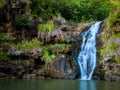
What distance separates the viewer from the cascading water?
32.2m

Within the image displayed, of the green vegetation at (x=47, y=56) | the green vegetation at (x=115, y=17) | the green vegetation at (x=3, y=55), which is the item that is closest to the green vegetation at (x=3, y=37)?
the green vegetation at (x=3, y=55)

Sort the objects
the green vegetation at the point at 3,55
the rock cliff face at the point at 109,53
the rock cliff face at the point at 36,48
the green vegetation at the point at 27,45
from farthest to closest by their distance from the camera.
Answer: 1. the green vegetation at the point at 27,45
2. the green vegetation at the point at 3,55
3. the rock cliff face at the point at 36,48
4. the rock cliff face at the point at 109,53

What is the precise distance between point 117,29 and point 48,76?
8.35 meters

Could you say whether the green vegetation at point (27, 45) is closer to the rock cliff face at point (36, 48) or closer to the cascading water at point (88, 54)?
the rock cliff face at point (36, 48)

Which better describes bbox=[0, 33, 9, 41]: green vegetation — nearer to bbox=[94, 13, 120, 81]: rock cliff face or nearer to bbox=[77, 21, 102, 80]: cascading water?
bbox=[77, 21, 102, 80]: cascading water

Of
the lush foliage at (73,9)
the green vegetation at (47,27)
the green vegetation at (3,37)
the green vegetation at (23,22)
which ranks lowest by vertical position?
the green vegetation at (3,37)

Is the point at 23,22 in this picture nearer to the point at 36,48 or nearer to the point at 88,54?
the point at 36,48

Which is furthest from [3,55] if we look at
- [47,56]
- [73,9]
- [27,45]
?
[73,9]

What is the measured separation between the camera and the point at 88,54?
33.6m

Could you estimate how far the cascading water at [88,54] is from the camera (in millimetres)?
32250

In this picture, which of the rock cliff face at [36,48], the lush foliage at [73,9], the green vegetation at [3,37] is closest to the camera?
the rock cliff face at [36,48]

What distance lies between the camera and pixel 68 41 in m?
34.6

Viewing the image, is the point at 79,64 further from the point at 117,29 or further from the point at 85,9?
the point at 85,9

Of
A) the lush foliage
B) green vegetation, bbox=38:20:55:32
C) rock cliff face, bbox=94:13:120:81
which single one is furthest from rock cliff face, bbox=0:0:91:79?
the lush foliage
